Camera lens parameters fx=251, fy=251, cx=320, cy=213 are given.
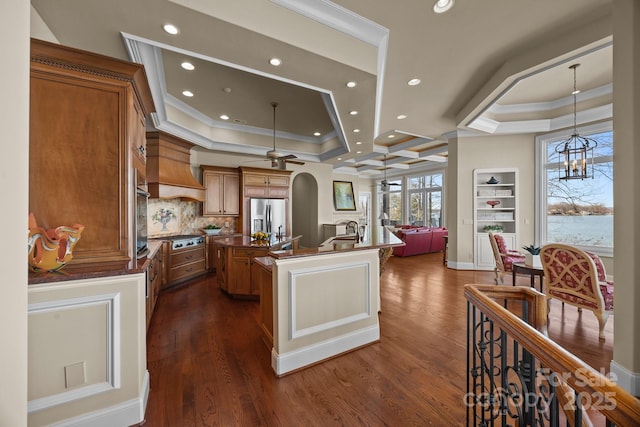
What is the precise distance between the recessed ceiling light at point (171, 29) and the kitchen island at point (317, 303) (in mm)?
1925

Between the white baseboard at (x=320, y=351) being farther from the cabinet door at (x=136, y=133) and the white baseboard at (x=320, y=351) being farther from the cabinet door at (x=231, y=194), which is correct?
the cabinet door at (x=231, y=194)

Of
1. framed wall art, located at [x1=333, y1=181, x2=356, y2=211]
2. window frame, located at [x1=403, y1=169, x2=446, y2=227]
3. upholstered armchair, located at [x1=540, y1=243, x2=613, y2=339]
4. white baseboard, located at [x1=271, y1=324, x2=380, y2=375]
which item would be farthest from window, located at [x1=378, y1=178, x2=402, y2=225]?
white baseboard, located at [x1=271, y1=324, x2=380, y2=375]

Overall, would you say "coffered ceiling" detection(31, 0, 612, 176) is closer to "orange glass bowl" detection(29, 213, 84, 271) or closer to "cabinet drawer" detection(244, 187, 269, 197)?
"cabinet drawer" detection(244, 187, 269, 197)

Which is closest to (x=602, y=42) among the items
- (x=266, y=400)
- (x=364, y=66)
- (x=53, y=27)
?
(x=364, y=66)

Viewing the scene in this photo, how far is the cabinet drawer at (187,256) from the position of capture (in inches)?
174

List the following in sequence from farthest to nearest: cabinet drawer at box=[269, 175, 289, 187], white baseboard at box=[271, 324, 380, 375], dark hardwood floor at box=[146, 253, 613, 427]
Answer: cabinet drawer at box=[269, 175, 289, 187]
white baseboard at box=[271, 324, 380, 375]
dark hardwood floor at box=[146, 253, 613, 427]

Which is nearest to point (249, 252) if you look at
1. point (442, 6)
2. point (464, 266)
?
point (442, 6)

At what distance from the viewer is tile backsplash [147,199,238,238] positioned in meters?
4.78

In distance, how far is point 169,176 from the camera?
457 centimetres

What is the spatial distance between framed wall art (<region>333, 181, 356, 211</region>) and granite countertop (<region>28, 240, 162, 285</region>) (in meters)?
7.39

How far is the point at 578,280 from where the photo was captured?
2672mm

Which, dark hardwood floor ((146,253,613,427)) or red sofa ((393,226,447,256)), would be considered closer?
dark hardwood floor ((146,253,613,427))

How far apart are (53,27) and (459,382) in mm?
4289

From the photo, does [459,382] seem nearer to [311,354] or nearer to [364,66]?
[311,354]
